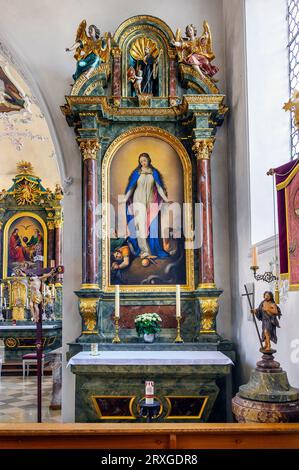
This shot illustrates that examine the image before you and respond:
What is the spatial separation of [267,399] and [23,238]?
12054mm

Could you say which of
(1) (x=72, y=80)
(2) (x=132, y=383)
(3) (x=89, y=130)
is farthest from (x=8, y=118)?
(2) (x=132, y=383)

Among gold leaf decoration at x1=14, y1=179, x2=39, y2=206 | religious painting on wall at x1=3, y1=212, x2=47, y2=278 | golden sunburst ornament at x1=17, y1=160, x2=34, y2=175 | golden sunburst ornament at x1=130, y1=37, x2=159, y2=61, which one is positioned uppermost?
golden sunburst ornament at x1=17, y1=160, x2=34, y2=175

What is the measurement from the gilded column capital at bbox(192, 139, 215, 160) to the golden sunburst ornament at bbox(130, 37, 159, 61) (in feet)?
4.21

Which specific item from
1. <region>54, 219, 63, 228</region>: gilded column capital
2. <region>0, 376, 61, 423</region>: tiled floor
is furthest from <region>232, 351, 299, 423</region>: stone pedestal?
<region>54, 219, 63, 228</region>: gilded column capital

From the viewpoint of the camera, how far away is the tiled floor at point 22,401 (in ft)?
22.2

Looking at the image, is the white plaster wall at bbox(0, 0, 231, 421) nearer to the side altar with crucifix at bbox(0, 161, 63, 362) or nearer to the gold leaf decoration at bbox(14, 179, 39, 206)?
the side altar with crucifix at bbox(0, 161, 63, 362)

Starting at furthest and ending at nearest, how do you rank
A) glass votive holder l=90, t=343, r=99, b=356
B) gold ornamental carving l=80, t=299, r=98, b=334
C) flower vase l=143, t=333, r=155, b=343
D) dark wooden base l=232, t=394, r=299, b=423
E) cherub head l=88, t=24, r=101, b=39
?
cherub head l=88, t=24, r=101, b=39 < gold ornamental carving l=80, t=299, r=98, b=334 < flower vase l=143, t=333, r=155, b=343 < glass votive holder l=90, t=343, r=99, b=356 < dark wooden base l=232, t=394, r=299, b=423

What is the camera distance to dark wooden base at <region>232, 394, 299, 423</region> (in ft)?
10.9

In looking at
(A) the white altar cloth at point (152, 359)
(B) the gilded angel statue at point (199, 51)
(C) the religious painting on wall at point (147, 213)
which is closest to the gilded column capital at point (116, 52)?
(B) the gilded angel statue at point (199, 51)

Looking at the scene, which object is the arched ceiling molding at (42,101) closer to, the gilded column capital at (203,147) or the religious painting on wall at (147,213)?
the religious painting on wall at (147,213)

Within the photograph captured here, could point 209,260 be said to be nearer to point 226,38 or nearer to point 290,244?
point 290,244

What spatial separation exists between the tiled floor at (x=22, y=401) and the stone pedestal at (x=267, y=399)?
3.73m

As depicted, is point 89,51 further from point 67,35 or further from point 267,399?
point 267,399

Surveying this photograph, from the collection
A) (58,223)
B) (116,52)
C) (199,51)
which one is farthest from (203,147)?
(58,223)
